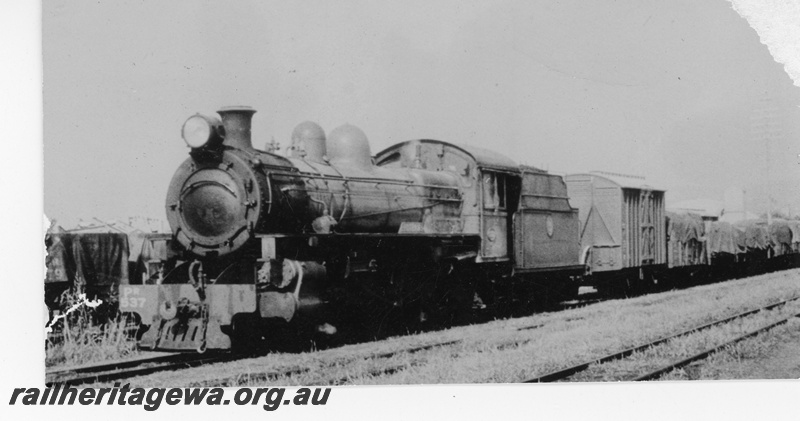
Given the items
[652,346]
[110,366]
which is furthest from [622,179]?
[110,366]

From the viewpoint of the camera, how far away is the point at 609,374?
7.79 meters

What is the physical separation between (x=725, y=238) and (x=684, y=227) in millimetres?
2683

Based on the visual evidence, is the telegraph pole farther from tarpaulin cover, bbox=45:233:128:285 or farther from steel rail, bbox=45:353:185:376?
tarpaulin cover, bbox=45:233:128:285

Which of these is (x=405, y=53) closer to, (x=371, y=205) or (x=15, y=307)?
(x=371, y=205)

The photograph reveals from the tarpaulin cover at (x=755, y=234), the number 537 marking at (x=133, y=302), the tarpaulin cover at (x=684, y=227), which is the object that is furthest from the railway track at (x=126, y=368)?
the tarpaulin cover at (x=755, y=234)

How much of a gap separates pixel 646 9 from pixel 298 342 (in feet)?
18.3

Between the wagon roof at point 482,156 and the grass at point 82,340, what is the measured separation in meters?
4.69

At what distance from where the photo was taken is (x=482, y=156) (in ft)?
39.9

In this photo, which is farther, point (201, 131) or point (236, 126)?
point (236, 126)

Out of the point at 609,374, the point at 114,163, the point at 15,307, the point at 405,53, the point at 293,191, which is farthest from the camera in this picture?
the point at 405,53

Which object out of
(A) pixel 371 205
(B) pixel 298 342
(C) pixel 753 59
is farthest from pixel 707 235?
(B) pixel 298 342

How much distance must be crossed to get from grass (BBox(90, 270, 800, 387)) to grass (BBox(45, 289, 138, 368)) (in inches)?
57.6

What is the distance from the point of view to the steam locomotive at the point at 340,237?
336 inches
